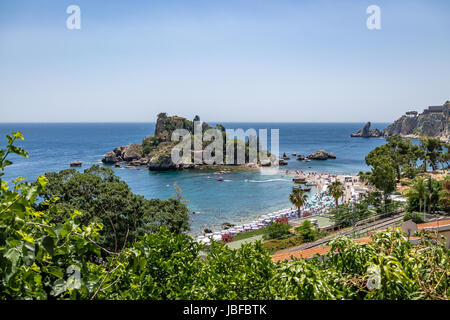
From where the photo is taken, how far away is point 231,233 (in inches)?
1120

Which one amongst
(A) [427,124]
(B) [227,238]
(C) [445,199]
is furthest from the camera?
(A) [427,124]

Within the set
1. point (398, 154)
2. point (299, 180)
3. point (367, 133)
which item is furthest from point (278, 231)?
point (367, 133)

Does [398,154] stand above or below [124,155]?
above

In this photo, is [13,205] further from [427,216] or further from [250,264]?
[427,216]

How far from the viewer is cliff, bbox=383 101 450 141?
11050 centimetres

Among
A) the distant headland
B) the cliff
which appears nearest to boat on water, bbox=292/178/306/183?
the distant headland

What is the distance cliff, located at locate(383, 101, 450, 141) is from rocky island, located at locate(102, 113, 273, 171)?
78424 millimetres

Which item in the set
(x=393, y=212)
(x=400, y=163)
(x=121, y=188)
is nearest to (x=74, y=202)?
(x=121, y=188)

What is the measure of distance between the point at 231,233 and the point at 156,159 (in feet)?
132

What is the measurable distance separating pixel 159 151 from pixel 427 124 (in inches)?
4090

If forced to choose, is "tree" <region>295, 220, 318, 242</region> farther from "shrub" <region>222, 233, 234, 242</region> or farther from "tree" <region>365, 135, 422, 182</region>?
"tree" <region>365, 135, 422, 182</region>

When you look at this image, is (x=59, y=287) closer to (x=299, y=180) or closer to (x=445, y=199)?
(x=445, y=199)

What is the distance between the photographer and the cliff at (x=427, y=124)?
110500 millimetres

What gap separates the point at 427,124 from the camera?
4729 inches
